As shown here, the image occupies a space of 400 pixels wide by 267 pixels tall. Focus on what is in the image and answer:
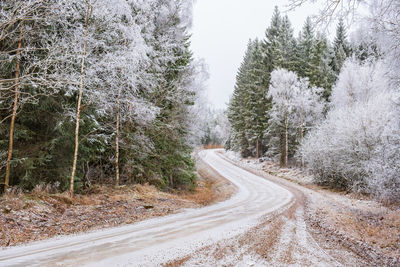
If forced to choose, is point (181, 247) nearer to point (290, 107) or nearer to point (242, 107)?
point (290, 107)

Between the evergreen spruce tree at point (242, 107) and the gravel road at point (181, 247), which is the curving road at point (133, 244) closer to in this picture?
the gravel road at point (181, 247)

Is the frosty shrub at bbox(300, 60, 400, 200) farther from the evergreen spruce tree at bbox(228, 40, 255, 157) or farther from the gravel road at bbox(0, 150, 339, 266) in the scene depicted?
the evergreen spruce tree at bbox(228, 40, 255, 157)

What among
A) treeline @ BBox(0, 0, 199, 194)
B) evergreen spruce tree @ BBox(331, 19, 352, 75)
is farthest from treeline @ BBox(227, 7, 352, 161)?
treeline @ BBox(0, 0, 199, 194)

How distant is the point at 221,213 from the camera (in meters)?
9.23

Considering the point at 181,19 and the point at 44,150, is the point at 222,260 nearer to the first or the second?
the point at 44,150

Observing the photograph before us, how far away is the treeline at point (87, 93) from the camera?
711cm

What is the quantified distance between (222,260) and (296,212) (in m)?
6.29

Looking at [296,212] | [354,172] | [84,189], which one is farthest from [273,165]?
[84,189]

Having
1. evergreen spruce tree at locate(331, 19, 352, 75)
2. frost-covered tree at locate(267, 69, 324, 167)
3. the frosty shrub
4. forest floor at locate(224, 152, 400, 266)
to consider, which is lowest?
forest floor at locate(224, 152, 400, 266)

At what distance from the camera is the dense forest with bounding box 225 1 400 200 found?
852cm

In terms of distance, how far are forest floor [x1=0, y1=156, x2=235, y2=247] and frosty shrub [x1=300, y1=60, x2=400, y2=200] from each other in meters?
9.29

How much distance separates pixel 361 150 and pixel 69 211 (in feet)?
56.4

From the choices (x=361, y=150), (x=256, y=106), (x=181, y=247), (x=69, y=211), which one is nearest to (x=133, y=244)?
(x=181, y=247)

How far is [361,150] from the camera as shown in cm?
1622
